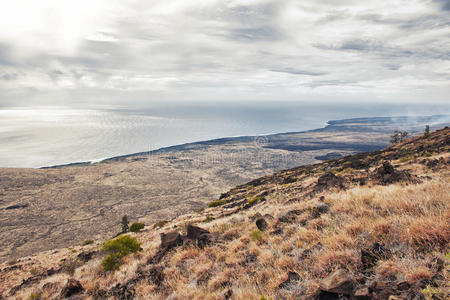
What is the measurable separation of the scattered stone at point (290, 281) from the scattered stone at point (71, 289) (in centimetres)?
737

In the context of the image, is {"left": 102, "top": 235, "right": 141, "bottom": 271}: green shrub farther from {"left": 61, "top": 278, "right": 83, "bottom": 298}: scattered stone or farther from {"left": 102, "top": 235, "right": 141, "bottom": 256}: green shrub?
{"left": 61, "top": 278, "right": 83, "bottom": 298}: scattered stone

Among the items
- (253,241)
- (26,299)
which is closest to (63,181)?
(26,299)

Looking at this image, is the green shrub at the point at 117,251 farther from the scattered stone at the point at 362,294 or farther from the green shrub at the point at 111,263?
the scattered stone at the point at 362,294

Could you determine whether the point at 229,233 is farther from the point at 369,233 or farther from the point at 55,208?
the point at 55,208

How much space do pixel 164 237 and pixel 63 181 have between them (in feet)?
315

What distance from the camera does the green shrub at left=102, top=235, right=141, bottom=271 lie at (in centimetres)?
1037

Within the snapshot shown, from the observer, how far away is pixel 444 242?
403cm

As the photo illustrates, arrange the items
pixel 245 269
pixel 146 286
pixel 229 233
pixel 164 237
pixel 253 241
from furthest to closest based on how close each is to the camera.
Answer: pixel 164 237
pixel 229 233
pixel 253 241
pixel 146 286
pixel 245 269

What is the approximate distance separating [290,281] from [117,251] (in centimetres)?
1029

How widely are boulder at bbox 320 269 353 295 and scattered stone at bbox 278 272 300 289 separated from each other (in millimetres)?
880

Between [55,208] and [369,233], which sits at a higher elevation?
[369,233]

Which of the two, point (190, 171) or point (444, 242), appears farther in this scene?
point (190, 171)

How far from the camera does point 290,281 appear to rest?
4609 millimetres

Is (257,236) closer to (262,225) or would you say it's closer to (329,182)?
(262,225)
